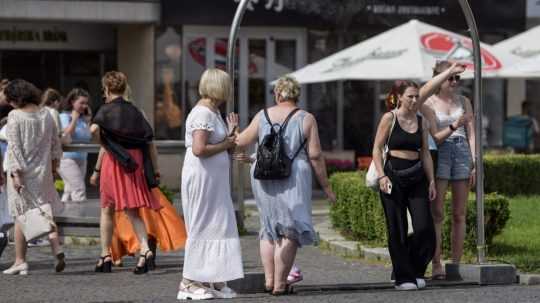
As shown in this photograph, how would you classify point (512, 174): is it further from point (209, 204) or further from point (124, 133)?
point (209, 204)

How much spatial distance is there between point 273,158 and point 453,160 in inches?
70.2

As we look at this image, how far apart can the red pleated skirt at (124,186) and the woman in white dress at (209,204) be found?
1671 millimetres

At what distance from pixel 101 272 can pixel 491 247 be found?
3.70 metres

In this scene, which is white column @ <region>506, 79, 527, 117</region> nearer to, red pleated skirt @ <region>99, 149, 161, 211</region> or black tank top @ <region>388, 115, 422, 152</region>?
red pleated skirt @ <region>99, 149, 161, 211</region>

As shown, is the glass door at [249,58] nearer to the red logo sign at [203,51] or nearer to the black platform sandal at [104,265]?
the red logo sign at [203,51]

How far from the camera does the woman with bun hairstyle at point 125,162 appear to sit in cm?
1141

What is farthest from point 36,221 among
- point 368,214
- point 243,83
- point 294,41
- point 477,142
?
point 294,41

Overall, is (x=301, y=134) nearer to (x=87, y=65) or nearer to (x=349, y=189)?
(x=349, y=189)

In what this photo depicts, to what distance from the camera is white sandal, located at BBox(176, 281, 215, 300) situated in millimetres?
9688

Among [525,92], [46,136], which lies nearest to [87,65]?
[525,92]

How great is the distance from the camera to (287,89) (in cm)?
998

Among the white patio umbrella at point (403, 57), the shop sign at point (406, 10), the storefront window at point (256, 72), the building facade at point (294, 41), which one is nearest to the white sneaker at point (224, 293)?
the white patio umbrella at point (403, 57)

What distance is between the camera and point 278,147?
9.72 meters

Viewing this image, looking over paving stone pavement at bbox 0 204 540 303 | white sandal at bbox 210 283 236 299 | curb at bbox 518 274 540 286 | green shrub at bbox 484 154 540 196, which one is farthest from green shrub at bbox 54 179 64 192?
curb at bbox 518 274 540 286
